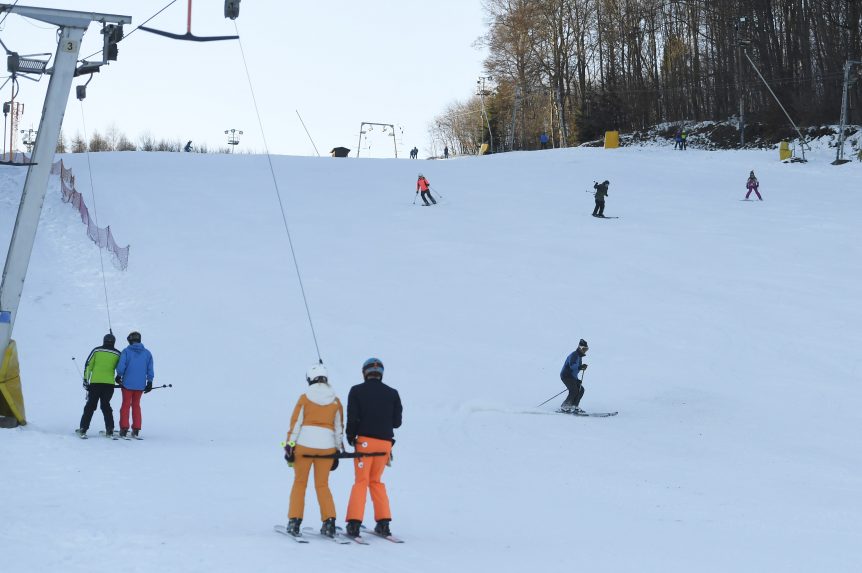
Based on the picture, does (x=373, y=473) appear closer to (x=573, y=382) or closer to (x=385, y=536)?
(x=385, y=536)

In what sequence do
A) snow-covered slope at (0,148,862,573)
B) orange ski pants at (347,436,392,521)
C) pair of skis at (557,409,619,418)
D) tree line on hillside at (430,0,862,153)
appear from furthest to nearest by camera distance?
tree line on hillside at (430,0,862,153) < pair of skis at (557,409,619,418) < snow-covered slope at (0,148,862,573) < orange ski pants at (347,436,392,521)

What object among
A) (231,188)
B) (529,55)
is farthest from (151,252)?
(529,55)

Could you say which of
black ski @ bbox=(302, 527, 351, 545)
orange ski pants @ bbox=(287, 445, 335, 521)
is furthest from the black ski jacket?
black ski @ bbox=(302, 527, 351, 545)

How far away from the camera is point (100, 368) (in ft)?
37.9

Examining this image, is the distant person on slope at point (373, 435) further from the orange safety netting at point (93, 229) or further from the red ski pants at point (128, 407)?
the orange safety netting at point (93, 229)

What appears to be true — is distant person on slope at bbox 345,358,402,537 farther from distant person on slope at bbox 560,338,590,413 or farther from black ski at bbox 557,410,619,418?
distant person on slope at bbox 560,338,590,413

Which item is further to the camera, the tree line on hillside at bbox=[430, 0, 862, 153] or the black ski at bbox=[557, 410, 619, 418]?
the tree line on hillside at bbox=[430, 0, 862, 153]

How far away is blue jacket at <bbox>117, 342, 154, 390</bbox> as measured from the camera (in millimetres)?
11727

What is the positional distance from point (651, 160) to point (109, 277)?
92.0ft

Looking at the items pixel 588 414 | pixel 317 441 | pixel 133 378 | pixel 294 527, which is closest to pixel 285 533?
pixel 294 527

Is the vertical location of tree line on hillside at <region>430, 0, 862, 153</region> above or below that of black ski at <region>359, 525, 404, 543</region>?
above

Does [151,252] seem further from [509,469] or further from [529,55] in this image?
[529,55]

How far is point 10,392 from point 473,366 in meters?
8.01

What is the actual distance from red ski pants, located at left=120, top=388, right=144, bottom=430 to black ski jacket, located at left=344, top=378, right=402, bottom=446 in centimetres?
513
